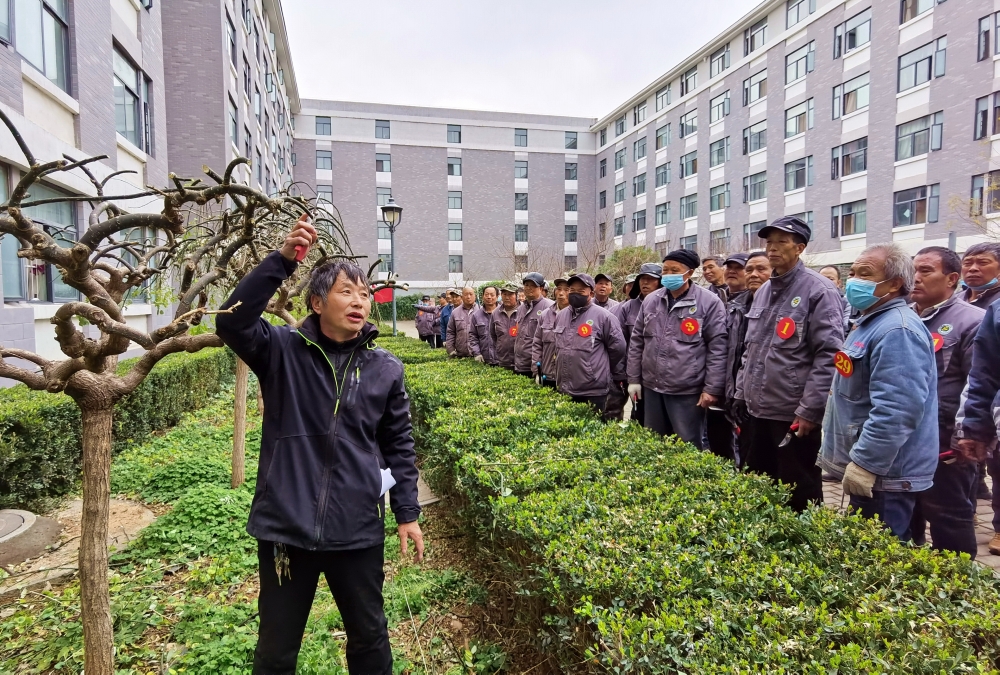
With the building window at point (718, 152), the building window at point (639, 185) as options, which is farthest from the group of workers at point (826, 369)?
the building window at point (639, 185)

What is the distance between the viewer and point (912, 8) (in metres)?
20.4

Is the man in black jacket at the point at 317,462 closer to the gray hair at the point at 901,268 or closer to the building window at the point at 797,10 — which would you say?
the gray hair at the point at 901,268

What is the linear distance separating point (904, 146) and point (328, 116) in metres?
34.7

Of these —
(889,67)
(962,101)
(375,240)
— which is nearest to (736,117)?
(889,67)

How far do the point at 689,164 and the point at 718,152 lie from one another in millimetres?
2607

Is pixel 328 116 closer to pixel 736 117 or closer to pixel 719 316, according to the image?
pixel 736 117

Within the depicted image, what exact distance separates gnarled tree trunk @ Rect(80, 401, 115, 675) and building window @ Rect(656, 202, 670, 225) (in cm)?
3705

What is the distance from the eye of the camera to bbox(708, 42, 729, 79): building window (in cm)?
3091

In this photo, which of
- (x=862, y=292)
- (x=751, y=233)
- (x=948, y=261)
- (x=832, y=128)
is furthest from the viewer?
(x=751, y=233)

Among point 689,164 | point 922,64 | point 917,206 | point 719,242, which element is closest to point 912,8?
point 922,64

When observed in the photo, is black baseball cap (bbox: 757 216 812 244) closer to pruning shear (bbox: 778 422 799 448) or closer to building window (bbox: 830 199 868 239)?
pruning shear (bbox: 778 422 799 448)

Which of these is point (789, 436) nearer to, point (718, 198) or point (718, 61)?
point (718, 198)

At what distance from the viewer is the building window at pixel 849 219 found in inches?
885

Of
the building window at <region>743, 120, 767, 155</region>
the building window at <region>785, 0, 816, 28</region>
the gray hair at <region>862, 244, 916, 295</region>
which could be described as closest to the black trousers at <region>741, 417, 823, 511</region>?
the gray hair at <region>862, 244, 916, 295</region>
